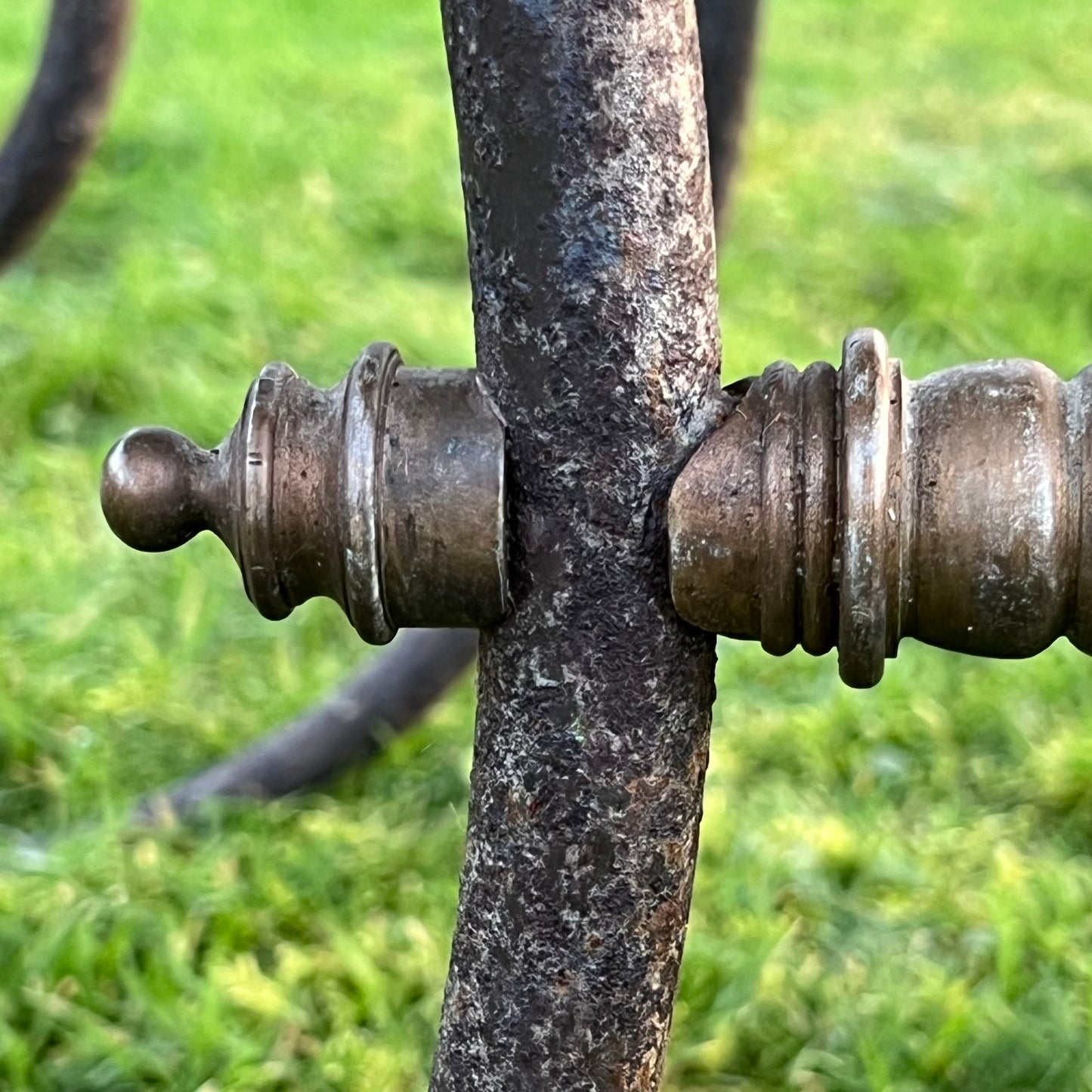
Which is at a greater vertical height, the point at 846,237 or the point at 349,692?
the point at 846,237

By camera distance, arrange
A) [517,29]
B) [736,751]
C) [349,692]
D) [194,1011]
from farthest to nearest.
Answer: [736,751], [349,692], [194,1011], [517,29]

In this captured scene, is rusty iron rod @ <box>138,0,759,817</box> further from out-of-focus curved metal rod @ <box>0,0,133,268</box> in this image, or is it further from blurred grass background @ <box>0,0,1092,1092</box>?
out-of-focus curved metal rod @ <box>0,0,133,268</box>

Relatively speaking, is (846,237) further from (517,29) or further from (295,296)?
(517,29)

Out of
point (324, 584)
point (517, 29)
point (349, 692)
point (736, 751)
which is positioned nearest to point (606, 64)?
point (517, 29)

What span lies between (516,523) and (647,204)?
0.17 m

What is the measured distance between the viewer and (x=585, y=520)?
0.70 metres

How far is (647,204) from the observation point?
2.22 feet

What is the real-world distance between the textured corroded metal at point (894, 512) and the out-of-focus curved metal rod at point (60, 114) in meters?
1.21

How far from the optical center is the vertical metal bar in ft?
2.18

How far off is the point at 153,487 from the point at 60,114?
3.79 feet

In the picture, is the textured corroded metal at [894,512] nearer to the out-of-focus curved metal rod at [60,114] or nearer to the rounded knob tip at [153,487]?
the rounded knob tip at [153,487]

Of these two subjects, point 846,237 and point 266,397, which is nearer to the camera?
point 266,397

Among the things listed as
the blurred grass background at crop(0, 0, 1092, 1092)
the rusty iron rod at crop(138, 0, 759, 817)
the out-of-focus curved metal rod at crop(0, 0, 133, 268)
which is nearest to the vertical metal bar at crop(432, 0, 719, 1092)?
the blurred grass background at crop(0, 0, 1092, 1092)

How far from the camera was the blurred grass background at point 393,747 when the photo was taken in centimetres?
145
